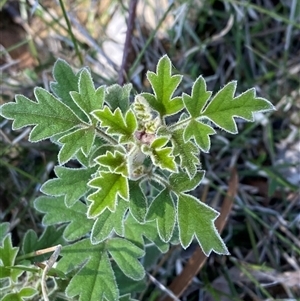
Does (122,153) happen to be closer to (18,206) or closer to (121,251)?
(121,251)

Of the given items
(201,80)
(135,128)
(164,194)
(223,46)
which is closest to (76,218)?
(164,194)

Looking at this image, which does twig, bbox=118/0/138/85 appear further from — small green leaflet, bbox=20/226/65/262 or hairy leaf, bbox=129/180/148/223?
hairy leaf, bbox=129/180/148/223

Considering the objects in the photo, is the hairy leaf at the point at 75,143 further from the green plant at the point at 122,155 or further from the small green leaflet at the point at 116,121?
the small green leaflet at the point at 116,121

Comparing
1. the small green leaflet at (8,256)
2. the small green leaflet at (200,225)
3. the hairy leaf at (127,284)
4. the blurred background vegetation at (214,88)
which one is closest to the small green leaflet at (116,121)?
the small green leaflet at (200,225)

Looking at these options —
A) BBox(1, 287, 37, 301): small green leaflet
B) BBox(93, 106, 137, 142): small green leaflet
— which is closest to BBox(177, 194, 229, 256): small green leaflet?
BBox(93, 106, 137, 142): small green leaflet

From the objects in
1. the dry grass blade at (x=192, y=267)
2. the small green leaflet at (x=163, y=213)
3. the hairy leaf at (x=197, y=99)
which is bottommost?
the dry grass blade at (x=192, y=267)

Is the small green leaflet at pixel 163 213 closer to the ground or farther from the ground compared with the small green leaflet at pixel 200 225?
farther from the ground

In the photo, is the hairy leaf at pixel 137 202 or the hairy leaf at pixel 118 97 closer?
the hairy leaf at pixel 137 202

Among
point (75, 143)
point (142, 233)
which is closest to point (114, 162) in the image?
point (75, 143)
